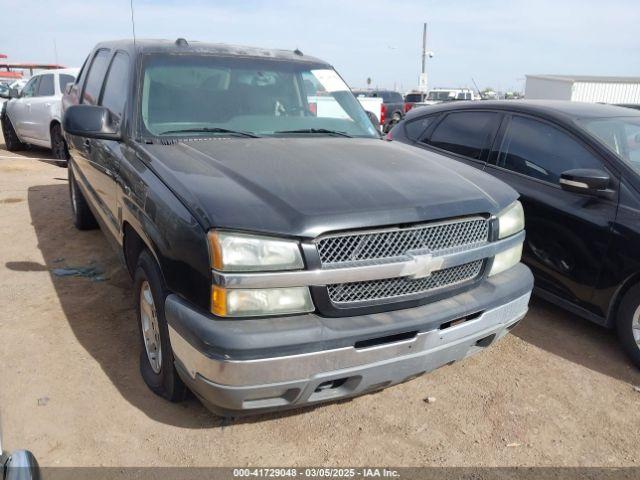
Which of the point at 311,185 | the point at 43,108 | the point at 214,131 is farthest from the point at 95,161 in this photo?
the point at 43,108

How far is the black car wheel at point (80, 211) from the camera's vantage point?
5661mm

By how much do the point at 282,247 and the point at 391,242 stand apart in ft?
1.67

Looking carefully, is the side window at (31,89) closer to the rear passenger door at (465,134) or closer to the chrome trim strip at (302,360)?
the rear passenger door at (465,134)

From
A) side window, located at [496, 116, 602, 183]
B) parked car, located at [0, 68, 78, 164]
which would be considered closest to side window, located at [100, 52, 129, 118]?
side window, located at [496, 116, 602, 183]

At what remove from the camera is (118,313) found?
157 inches

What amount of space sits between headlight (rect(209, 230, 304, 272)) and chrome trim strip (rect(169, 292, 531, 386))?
1.21 ft

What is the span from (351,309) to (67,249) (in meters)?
4.02

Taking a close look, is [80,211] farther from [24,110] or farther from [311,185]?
[24,110]

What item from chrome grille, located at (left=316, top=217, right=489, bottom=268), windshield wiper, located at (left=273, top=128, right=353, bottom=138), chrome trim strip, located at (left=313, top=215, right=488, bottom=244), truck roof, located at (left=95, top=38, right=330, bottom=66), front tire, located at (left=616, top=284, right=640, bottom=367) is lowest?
front tire, located at (left=616, top=284, right=640, bottom=367)

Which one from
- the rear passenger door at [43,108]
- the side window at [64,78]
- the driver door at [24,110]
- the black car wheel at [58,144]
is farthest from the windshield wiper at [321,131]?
the driver door at [24,110]

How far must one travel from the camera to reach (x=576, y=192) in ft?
12.5

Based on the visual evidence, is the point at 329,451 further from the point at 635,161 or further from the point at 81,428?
the point at 635,161

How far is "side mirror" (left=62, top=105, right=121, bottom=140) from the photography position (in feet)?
10.6

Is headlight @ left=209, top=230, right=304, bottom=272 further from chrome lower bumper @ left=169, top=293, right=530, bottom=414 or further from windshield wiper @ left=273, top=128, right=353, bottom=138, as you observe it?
windshield wiper @ left=273, top=128, right=353, bottom=138
